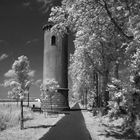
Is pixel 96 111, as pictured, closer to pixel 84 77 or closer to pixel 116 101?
pixel 84 77

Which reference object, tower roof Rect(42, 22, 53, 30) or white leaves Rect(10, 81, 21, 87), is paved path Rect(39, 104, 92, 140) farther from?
tower roof Rect(42, 22, 53, 30)

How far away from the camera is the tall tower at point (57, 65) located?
4356 cm

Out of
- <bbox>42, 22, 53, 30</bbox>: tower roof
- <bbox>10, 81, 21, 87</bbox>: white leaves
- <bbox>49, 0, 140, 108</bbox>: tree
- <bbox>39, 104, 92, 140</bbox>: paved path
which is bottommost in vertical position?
<bbox>39, 104, 92, 140</bbox>: paved path

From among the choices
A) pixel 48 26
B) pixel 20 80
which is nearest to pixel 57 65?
pixel 48 26

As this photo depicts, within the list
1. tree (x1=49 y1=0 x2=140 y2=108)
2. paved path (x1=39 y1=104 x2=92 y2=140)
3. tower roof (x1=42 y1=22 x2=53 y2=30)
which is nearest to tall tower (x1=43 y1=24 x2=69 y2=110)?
tower roof (x1=42 y1=22 x2=53 y2=30)

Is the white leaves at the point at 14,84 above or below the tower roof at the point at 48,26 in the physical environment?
below

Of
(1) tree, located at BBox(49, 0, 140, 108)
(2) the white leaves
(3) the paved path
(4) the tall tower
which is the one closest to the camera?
(1) tree, located at BBox(49, 0, 140, 108)

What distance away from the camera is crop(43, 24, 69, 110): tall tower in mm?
43562

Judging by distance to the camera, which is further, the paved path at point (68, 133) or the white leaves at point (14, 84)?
the white leaves at point (14, 84)

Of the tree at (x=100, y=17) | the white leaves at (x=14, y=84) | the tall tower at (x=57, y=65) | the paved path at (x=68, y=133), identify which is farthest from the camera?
the tall tower at (x=57, y=65)

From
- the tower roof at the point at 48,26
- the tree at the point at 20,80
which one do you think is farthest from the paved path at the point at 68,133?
the tower roof at the point at 48,26

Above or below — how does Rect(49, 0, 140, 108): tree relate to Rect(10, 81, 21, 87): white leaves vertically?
above

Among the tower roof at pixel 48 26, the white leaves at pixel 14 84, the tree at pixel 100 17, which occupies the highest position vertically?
the tower roof at pixel 48 26

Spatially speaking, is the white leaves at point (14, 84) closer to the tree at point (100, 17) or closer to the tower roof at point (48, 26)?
the tree at point (100, 17)
